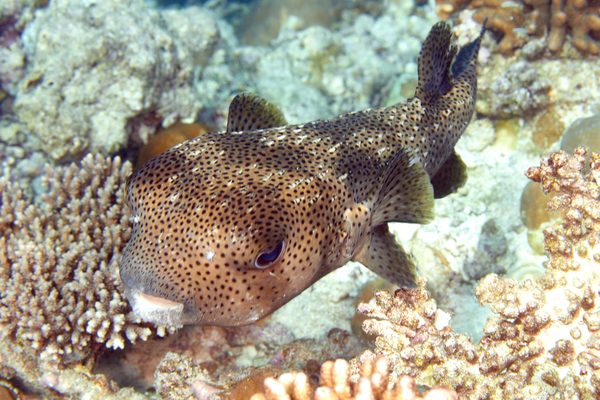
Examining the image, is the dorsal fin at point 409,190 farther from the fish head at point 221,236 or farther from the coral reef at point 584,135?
the coral reef at point 584,135

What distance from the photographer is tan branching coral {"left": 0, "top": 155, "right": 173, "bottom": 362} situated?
11.1 feet

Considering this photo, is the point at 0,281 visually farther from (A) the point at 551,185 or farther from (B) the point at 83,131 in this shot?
(A) the point at 551,185

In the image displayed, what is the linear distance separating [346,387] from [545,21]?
22.3 ft

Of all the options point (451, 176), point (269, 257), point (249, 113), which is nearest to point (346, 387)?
point (269, 257)

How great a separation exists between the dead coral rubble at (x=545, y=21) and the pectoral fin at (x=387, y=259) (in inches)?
190

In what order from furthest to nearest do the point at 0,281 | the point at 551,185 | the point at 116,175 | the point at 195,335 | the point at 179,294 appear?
1. the point at 116,175
2. the point at 195,335
3. the point at 0,281
4. the point at 551,185
5. the point at 179,294

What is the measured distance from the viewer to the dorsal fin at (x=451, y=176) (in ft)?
14.0

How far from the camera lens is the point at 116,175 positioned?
15.0 feet

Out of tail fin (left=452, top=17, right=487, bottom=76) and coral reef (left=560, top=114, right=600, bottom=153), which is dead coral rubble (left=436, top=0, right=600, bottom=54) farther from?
tail fin (left=452, top=17, right=487, bottom=76)

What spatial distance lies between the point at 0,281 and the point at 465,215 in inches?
216

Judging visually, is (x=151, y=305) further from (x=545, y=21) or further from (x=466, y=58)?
(x=545, y=21)

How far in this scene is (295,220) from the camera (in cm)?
235

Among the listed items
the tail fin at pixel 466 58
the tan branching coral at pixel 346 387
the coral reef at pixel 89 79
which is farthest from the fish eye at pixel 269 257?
the coral reef at pixel 89 79

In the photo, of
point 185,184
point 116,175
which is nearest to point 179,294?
point 185,184
